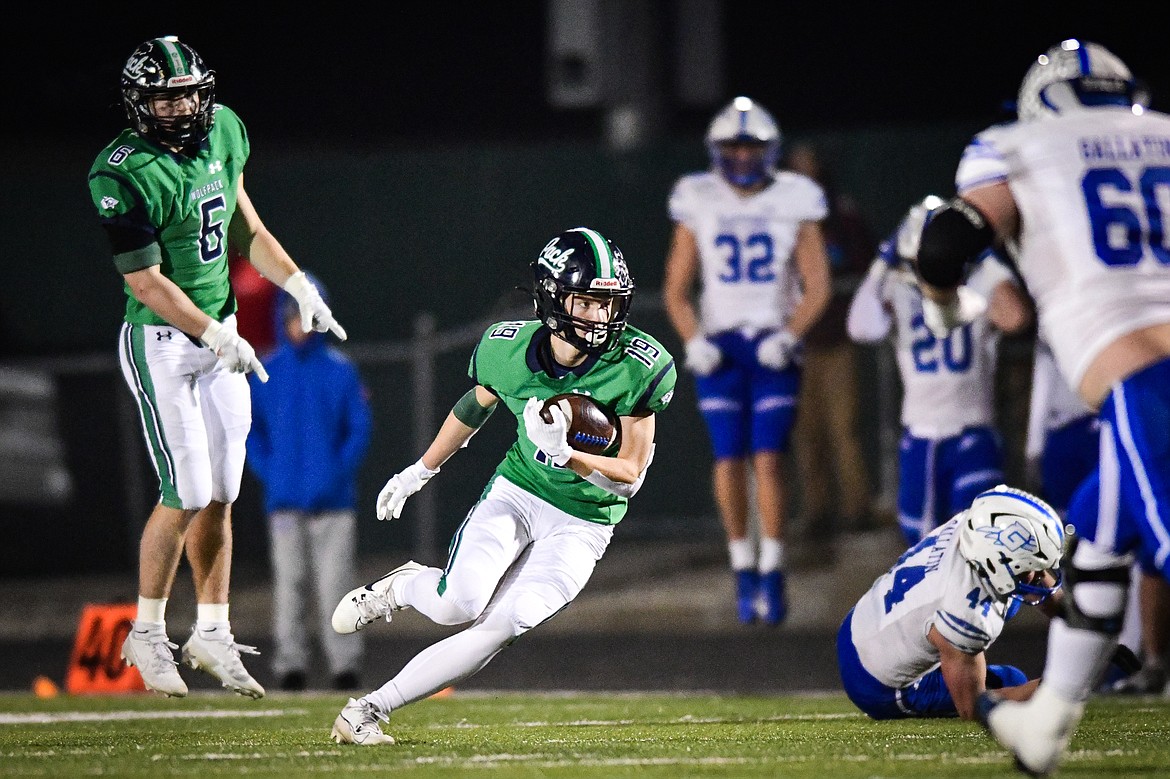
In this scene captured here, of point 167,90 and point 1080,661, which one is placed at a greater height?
point 167,90

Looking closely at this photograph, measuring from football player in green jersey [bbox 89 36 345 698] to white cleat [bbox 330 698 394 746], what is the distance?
0.75 m

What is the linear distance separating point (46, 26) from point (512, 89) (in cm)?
439

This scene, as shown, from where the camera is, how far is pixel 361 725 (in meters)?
5.32

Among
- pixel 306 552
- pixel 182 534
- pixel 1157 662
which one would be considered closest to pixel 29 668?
pixel 306 552

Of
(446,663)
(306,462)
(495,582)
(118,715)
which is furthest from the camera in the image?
(306,462)

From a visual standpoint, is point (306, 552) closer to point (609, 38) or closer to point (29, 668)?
point (29, 668)

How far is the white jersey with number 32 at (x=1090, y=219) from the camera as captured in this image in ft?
14.1

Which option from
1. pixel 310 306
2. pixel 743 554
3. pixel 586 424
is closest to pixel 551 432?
pixel 586 424

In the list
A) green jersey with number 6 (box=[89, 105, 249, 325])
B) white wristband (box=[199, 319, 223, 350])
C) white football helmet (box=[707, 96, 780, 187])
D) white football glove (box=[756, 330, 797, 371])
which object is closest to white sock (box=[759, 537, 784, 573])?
white football glove (box=[756, 330, 797, 371])

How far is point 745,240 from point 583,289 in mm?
3114

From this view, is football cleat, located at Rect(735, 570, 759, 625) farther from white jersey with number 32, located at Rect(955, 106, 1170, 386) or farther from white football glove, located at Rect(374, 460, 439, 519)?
white jersey with number 32, located at Rect(955, 106, 1170, 386)

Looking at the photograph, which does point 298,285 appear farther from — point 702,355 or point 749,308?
point 749,308

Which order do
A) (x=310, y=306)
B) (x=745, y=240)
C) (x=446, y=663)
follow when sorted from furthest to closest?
(x=745, y=240)
(x=310, y=306)
(x=446, y=663)

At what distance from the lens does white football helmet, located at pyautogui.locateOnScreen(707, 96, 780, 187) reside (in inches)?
335
